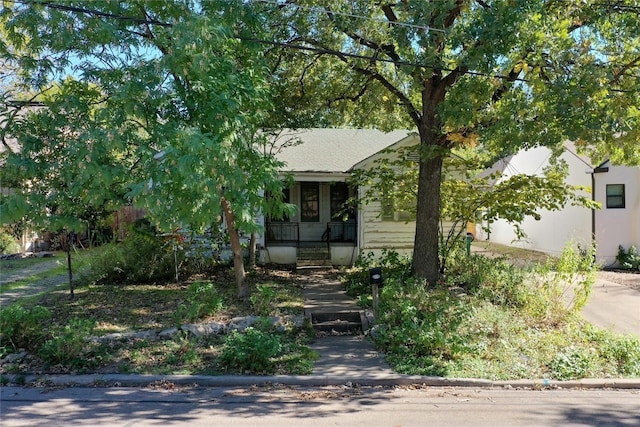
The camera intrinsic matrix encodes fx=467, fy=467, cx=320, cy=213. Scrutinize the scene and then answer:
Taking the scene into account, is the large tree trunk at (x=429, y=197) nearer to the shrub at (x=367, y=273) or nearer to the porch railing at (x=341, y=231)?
the shrub at (x=367, y=273)

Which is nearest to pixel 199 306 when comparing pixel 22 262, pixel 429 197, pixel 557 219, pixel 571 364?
pixel 429 197

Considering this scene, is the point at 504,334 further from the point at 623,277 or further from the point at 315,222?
the point at 315,222

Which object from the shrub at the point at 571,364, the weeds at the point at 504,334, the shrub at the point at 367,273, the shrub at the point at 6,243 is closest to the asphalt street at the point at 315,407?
the shrub at the point at 571,364

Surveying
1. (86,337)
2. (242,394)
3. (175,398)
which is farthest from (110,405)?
(86,337)

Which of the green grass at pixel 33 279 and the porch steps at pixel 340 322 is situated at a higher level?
the green grass at pixel 33 279

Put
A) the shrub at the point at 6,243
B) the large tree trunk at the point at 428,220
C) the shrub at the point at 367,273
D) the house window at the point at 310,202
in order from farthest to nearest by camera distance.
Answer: the house window at the point at 310,202
the shrub at the point at 6,243
the shrub at the point at 367,273
the large tree trunk at the point at 428,220

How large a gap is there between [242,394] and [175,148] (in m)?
3.27

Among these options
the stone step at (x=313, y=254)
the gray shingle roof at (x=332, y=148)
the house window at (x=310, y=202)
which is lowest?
the stone step at (x=313, y=254)

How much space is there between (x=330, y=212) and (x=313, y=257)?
275cm

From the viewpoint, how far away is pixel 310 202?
17.7 meters

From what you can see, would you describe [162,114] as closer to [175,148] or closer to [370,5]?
[175,148]

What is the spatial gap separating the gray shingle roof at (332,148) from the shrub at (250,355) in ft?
27.6

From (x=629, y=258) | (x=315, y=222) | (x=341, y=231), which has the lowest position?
(x=629, y=258)

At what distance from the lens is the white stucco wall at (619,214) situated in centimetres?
1585
